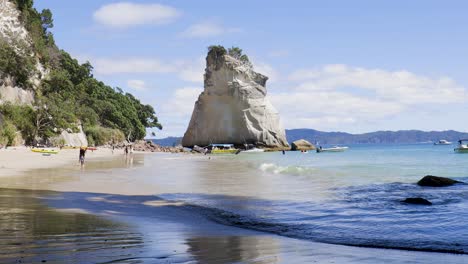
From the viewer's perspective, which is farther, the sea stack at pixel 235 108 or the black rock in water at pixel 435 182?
the sea stack at pixel 235 108

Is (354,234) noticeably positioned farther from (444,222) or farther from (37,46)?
(37,46)

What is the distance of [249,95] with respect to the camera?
111938 millimetres

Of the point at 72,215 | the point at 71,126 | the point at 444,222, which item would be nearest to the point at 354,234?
the point at 444,222

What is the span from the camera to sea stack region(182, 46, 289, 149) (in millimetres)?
110062

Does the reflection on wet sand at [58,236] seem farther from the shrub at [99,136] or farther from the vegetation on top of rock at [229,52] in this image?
the vegetation on top of rock at [229,52]

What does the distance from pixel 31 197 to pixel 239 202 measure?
5967mm

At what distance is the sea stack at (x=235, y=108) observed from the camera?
361ft

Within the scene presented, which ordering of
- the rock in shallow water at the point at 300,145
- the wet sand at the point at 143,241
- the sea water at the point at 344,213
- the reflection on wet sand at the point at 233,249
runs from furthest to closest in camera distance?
the rock in shallow water at the point at 300,145 → the sea water at the point at 344,213 → the reflection on wet sand at the point at 233,249 → the wet sand at the point at 143,241

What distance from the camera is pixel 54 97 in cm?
6575

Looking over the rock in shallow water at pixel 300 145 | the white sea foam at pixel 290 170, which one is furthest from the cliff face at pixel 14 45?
the rock in shallow water at pixel 300 145

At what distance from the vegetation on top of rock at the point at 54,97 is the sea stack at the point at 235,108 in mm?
18493

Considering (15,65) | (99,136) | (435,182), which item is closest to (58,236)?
(435,182)

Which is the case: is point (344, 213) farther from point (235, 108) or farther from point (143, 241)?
point (235, 108)

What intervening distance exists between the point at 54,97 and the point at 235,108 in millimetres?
53700
